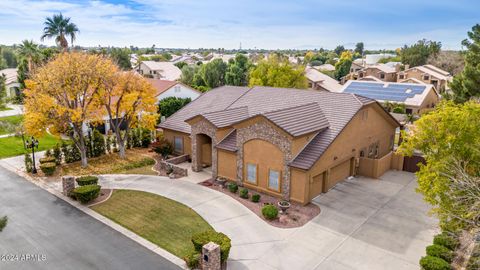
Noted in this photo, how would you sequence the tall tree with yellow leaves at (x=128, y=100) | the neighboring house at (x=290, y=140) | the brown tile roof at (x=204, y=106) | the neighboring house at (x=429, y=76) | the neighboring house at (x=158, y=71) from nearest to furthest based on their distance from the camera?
1. the neighboring house at (x=290, y=140)
2. the tall tree with yellow leaves at (x=128, y=100)
3. the brown tile roof at (x=204, y=106)
4. the neighboring house at (x=429, y=76)
5. the neighboring house at (x=158, y=71)

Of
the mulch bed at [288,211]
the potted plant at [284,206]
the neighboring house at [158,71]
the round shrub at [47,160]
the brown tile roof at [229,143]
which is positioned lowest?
the mulch bed at [288,211]

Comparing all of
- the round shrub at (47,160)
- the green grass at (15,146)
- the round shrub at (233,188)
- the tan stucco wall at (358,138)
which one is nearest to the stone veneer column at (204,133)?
the round shrub at (233,188)

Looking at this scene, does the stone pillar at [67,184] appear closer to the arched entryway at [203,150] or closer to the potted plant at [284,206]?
the arched entryway at [203,150]

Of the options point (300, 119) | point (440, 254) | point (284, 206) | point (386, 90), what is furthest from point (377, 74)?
point (440, 254)

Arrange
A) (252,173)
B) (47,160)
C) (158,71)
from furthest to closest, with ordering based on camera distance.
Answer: (158,71)
(47,160)
(252,173)

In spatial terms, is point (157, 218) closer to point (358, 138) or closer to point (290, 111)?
point (290, 111)
